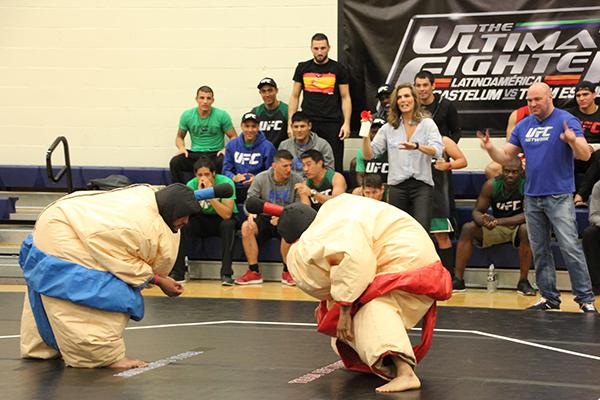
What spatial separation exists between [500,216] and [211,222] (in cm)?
246

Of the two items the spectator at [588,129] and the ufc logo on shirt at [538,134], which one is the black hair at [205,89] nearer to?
the spectator at [588,129]

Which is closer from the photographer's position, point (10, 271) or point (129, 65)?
point (10, 271)

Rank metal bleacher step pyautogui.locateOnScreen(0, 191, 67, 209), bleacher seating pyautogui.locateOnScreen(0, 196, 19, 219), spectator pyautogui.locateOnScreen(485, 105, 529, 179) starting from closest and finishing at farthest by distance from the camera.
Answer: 1. spectator pyautogui.locateOnScreen(485, 105, 529, 179)
2. bleacher seating pyautogui.locateOnScreen(0, 196, 19, 219)
3. metal bleacher step pyautogui.locateOnScreen(0, 191, 67, 209)

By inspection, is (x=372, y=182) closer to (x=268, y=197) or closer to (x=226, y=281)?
(x=268, y=197)

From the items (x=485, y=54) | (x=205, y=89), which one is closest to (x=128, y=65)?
(x=205, y=89)

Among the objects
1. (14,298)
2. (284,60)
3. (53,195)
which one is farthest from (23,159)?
(14,298)

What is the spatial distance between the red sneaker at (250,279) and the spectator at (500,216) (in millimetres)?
1625

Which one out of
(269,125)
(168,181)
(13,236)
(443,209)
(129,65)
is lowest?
(13,236)

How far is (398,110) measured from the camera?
754cm

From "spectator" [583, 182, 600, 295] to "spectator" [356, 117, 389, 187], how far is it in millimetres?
1710

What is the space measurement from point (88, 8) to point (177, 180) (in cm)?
227

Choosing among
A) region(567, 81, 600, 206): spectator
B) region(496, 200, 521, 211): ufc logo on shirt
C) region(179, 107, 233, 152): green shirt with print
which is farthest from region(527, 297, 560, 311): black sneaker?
region(179, 107, 233, 152): green shirt with print

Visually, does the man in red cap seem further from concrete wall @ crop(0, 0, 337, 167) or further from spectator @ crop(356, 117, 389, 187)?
concrete wall @ crop(0, 0, 337, 167)

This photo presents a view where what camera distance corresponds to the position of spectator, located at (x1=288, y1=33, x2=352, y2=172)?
9.24 m
